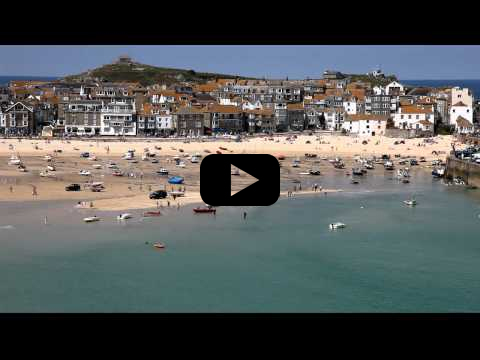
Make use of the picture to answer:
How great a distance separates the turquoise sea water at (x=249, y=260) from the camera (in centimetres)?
797

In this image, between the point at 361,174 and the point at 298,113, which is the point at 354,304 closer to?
the point at 361,174

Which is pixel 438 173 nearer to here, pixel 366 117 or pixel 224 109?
pixel 366 117

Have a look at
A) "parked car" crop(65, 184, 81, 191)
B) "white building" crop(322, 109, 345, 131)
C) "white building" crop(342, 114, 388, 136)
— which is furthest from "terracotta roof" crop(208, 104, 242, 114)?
"parked car" crop(65, 184, 81, 191)

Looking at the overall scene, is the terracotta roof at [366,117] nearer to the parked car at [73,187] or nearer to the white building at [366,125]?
the white building at [366,125]

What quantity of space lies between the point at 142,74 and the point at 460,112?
57.1 feet

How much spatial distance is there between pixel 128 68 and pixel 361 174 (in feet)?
85.0

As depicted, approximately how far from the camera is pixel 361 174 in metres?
18.8

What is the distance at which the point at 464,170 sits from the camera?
1783cm

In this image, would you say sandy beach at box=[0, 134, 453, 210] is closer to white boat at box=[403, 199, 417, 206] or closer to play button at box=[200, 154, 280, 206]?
white boat at box=[403, 199, 417, 206]

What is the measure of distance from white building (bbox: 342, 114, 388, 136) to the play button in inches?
1110

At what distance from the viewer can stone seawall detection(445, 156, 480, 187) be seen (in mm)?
17203

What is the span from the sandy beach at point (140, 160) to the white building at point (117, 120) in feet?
6.16

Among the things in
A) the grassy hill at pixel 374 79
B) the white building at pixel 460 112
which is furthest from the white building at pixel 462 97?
the grassy hill at pixel 374 79
